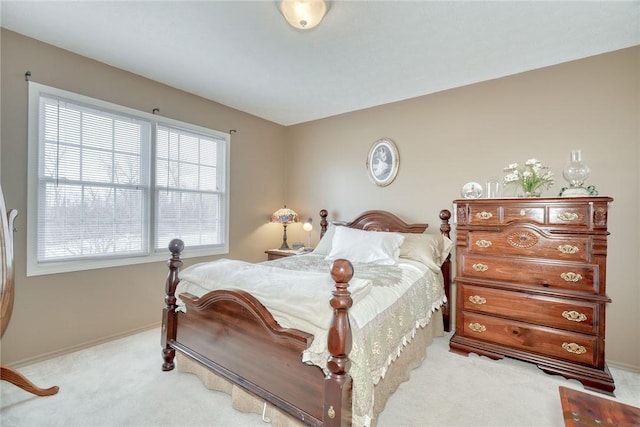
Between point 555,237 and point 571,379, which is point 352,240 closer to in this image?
point 555,237

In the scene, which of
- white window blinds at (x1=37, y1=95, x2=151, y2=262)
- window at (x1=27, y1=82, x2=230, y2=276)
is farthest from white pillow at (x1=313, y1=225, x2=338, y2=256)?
white window blinds at (x1=37, y1=95, x2=151, y2=262)

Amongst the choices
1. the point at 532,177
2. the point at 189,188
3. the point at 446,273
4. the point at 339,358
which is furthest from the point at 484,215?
the point at 189,188

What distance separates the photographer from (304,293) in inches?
62.7

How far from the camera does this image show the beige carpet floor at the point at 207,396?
5.83 ft

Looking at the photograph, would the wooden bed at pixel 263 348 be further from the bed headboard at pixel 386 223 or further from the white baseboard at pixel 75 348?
the bed headboard at pixel 386 223

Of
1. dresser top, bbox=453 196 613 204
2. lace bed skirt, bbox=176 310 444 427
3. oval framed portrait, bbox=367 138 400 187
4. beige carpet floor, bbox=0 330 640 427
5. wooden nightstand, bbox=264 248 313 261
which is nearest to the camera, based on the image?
lace bed skirt, bbox=176 310 444 427

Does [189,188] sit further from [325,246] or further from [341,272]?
[341,272]

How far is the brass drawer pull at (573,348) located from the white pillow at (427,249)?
3.43ft

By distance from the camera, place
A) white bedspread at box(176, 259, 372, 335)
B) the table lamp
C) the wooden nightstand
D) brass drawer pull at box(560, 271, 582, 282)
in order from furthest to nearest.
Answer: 1. the table lamp
2. the wooden nightstand
3. brass drawer pull at box(560, 271, 582, 282)
4. white bedspread at box(176, 259, 372, 335)

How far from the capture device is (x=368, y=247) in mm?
2963

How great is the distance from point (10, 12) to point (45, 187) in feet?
4.14

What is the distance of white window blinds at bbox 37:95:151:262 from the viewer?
8.26 ft

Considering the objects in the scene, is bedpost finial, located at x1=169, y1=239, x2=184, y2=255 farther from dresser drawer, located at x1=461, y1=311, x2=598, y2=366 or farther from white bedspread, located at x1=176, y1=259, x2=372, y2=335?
dresser drawer, located at x1=461, y1=311, x2=598, y2=366

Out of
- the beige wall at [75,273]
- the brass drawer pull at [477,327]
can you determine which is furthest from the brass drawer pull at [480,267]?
the beige wall at [75,273]
